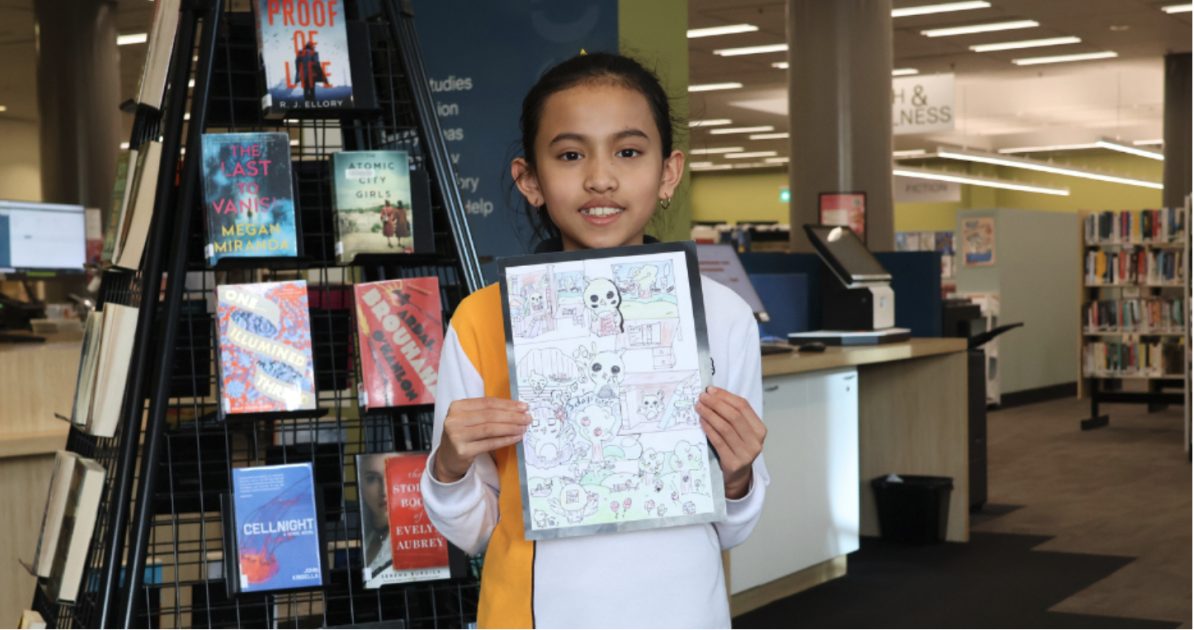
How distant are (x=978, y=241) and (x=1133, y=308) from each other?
1644 millimetres

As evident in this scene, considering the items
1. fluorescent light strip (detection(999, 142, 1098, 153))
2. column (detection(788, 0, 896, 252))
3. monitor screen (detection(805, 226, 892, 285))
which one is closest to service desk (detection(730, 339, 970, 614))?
monitor screen (detection(805, 226, 892, 285))

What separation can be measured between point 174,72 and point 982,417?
16.9 feet

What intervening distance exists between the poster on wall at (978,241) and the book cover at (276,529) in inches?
417

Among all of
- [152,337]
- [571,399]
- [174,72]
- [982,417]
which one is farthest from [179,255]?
[982,417]

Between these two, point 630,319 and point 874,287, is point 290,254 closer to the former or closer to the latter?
point 630,319

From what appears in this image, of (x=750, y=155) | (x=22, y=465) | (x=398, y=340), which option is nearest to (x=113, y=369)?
(x=398, y=340)

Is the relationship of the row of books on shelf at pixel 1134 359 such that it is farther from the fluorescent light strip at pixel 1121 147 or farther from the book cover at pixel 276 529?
the book cover at pixel 276 529

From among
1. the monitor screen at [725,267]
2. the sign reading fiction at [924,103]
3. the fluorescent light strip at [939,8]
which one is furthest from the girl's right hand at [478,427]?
the sign reading fiction at [924,103]

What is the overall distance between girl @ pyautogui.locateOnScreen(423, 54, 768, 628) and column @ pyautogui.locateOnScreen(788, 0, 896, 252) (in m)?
7.68

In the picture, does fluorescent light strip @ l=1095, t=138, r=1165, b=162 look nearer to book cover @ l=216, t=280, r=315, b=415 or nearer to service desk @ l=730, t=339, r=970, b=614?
service desk @ l=730, t=339, r=970, b=614

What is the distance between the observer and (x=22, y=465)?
135 inches

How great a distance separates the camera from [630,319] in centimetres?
135

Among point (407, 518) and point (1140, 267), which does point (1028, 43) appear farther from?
point (407, 518)

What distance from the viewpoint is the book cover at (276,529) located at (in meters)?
1.97
